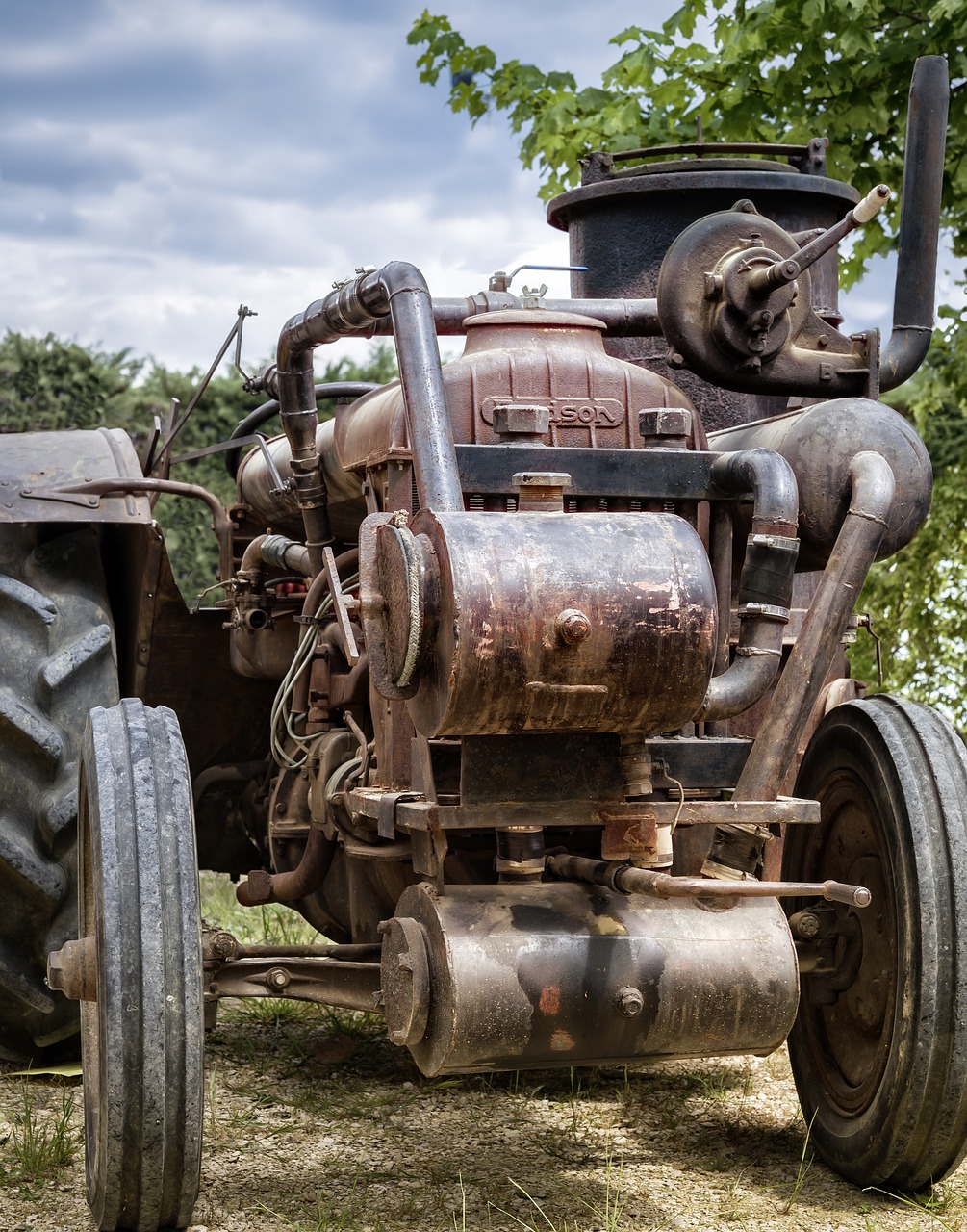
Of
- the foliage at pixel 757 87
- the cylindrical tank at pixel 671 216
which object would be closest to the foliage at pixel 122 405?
the foliage at pixel 757 87

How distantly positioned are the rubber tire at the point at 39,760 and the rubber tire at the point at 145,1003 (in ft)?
1.88

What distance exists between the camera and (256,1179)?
3213 millimetres

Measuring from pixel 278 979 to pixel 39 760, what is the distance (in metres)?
0.68

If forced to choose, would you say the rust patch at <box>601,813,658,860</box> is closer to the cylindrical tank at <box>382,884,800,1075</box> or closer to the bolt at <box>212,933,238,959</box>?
the cylindrical tank at <box>382,884,800,1075</box>

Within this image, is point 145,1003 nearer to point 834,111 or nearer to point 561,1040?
point 561,1040

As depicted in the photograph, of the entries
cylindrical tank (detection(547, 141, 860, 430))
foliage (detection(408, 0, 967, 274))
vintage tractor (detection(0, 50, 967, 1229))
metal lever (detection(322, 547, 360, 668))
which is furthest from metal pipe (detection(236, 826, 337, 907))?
foliage (detection(408, 0, 967, 274))

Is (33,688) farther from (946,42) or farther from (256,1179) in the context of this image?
(946,42)

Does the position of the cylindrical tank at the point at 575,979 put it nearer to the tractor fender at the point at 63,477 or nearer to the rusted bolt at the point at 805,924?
the rusted bolt at the point at 805,924

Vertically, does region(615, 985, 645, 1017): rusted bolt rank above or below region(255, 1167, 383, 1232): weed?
above

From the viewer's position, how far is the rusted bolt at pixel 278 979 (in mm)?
3426

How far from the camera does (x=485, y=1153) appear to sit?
3.42 m

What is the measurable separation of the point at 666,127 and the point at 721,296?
4.80 meters

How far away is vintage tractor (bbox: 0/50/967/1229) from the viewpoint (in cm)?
262

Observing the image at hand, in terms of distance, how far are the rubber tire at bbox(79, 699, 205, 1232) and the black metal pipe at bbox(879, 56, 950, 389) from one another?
2294 mm
